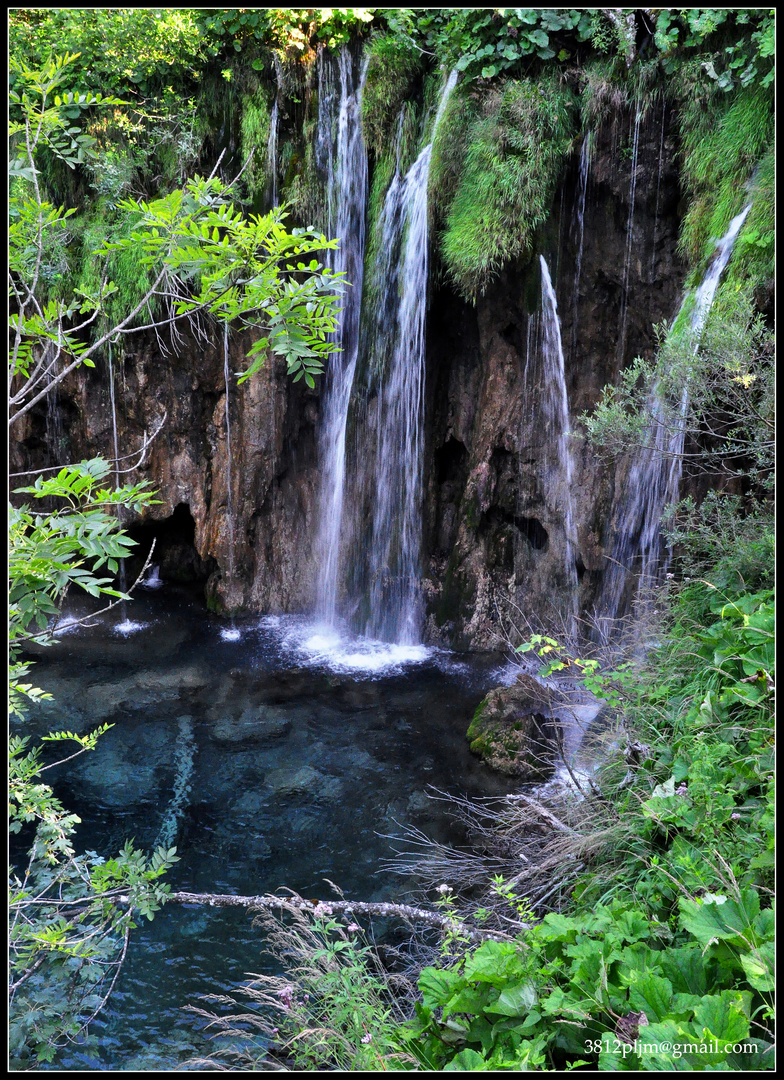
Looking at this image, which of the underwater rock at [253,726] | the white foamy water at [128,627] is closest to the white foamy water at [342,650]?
the underwater rock at [253,726]

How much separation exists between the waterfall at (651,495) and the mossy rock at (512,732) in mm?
1113

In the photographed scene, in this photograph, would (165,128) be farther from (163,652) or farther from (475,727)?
(475,727)

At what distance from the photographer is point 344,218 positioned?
1026 cm

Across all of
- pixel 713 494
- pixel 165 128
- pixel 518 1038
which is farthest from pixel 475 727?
pixel 165 128

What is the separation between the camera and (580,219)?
857cm

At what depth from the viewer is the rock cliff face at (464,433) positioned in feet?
27.8

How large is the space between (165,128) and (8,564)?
10.1 metres

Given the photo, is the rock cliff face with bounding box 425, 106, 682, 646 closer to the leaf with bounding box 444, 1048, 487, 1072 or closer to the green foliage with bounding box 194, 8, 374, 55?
the green foliage with bounding box 194, 8, 374, 55

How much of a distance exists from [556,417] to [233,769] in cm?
552

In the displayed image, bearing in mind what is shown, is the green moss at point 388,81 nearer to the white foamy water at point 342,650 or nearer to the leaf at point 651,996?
the white foamy water at point 342,650

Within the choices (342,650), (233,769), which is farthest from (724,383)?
(342,650)

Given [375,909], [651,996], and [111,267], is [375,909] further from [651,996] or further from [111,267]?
[111,267]

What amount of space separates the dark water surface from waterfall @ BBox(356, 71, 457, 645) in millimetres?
816

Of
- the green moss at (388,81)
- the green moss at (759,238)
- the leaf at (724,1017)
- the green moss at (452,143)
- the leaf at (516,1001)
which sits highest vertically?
the green moss at (388,81)
